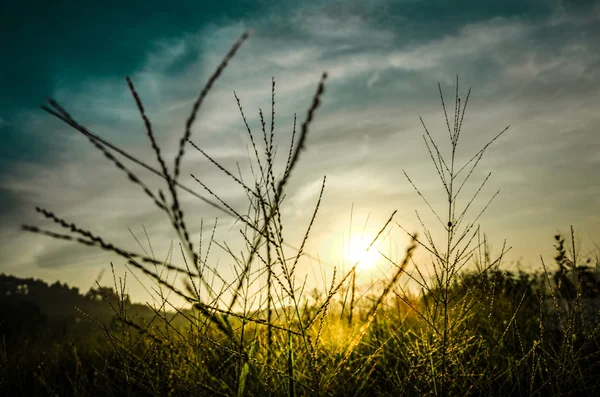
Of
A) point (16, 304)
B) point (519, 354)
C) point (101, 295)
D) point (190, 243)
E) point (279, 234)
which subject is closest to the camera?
point (190, 243)

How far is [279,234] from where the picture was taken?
1526mm

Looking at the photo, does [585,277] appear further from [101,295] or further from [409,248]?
[101,295]

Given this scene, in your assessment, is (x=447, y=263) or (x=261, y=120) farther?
(x=447, y=263)

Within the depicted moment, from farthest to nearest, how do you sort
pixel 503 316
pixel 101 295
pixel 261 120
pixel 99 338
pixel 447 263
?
pixel 99 338, pixel 503 316, pixel 101 295, pixel 447 263, pixel 261 120

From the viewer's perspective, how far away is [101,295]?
2.30 meters

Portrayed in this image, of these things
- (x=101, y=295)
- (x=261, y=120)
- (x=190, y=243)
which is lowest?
(x=101, y=295)

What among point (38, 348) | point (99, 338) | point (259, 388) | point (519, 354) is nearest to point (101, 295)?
point (259, 388)

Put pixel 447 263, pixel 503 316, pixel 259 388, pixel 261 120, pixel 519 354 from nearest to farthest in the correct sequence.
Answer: pixel 261 120, pixel 447 263, pixel 259 388, pixel 519 354, pixel 503 316

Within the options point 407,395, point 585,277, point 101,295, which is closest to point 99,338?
point 101,295

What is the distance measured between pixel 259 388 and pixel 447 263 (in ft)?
4.90

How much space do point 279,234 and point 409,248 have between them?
2.13 feet

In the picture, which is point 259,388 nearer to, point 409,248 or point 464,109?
point 409,248

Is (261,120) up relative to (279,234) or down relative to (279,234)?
up

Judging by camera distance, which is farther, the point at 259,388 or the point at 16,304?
the point at 16,304
